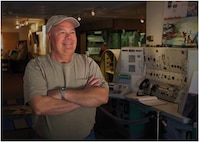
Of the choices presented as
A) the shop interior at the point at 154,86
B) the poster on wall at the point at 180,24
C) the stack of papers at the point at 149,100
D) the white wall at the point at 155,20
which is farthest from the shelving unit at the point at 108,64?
the stack of papers at the point at 149,100

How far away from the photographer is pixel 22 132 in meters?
4.50

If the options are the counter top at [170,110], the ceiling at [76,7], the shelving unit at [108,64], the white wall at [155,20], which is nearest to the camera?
the counter top at [170,110]

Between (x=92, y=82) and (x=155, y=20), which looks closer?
(x=92, y=82)

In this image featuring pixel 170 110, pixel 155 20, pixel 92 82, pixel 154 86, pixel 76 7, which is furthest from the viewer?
pixel 76 7

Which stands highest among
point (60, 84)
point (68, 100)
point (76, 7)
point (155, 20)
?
point (76, 7)

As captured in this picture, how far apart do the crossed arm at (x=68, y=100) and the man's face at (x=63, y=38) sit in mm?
260

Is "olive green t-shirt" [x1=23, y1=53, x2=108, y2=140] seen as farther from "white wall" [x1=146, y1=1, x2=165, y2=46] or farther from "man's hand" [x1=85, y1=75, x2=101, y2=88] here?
"white wall" [x1=146, y1=1, x2=165, y2=46]

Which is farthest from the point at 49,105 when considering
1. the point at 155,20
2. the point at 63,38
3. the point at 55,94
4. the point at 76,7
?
the point at 76,7

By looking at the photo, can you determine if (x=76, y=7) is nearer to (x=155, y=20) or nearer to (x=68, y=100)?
(x=155, y=20)

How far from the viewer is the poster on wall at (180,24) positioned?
3544mm

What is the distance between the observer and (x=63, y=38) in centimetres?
Answer: 178

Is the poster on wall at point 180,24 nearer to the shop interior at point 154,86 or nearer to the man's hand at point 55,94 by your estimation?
the shop interior at point 154,86

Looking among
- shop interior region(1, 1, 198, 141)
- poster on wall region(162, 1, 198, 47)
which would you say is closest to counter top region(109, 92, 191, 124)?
shop interior region(1, 1, 198, 141)

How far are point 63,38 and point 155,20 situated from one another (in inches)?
117
